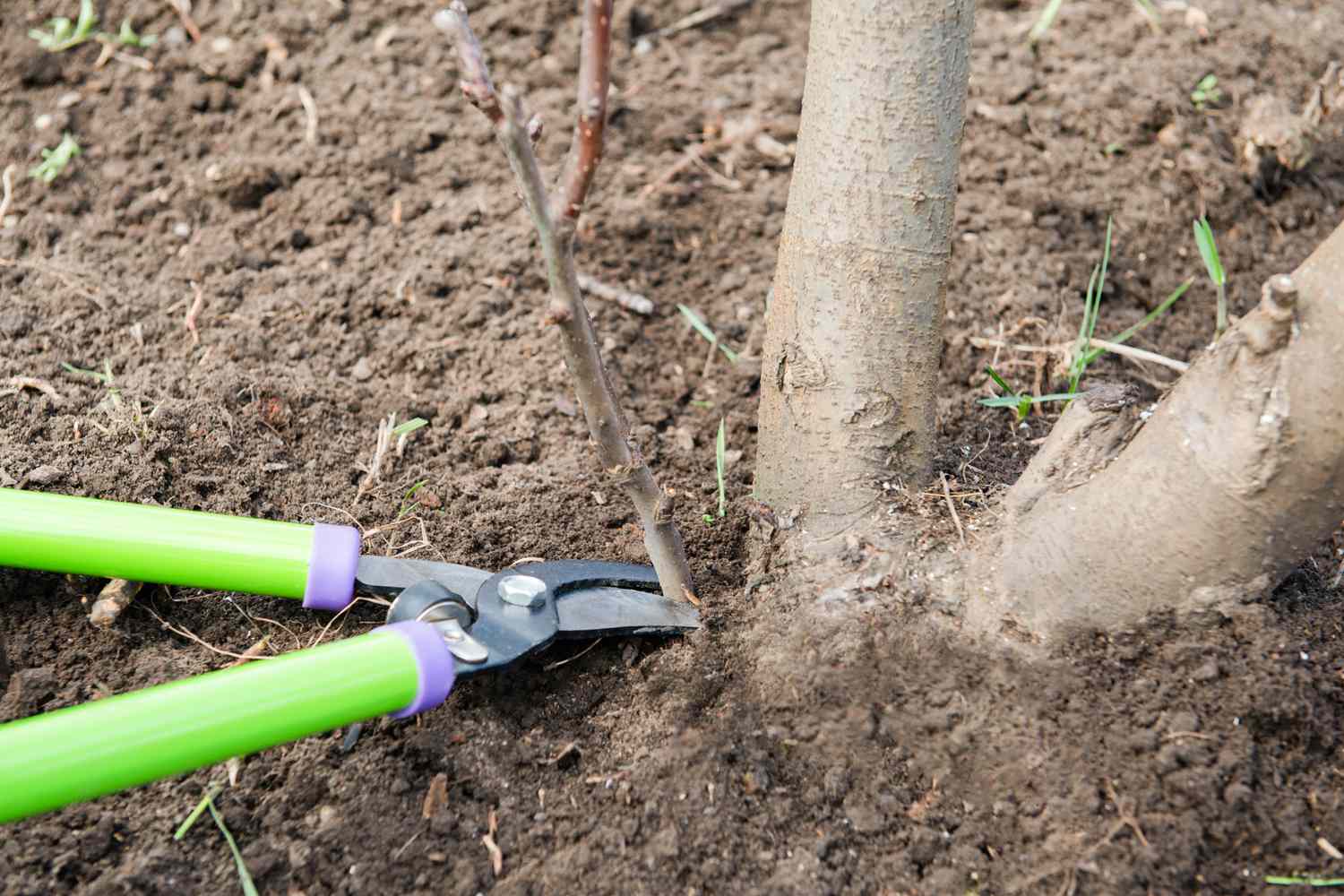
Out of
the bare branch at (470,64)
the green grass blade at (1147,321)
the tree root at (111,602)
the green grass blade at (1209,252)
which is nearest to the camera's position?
the bare branch at (470,64)

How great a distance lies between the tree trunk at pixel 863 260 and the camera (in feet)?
5.24

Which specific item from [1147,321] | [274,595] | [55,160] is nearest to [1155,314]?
[1147,321]

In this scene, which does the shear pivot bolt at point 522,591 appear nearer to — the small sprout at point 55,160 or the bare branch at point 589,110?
the bare branch at point 589,110

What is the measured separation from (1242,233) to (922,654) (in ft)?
5.07

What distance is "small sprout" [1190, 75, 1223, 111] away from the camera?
273 centimetres

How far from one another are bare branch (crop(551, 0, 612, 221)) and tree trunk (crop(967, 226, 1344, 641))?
0.77 m

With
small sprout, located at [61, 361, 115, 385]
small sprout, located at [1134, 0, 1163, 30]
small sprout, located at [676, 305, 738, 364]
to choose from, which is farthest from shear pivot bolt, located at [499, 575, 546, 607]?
small sprout, located at [1134, 0, 1163, 30]

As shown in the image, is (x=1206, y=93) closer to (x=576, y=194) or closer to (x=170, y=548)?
(x=576, y=194)

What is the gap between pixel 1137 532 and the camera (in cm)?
149

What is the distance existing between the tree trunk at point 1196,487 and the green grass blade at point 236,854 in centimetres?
99

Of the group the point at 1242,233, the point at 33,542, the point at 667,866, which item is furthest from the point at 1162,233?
the point at 33,542

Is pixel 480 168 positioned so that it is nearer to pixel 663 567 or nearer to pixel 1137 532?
pixel 663 567

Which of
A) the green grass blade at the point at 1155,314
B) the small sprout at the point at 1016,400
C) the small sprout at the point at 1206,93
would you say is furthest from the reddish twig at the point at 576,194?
the small sprout at the point at 1206,93

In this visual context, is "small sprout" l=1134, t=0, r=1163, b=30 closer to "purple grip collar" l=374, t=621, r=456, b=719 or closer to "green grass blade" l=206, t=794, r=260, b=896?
"purple grip collar" l=374, t=621, r=456, b=719
